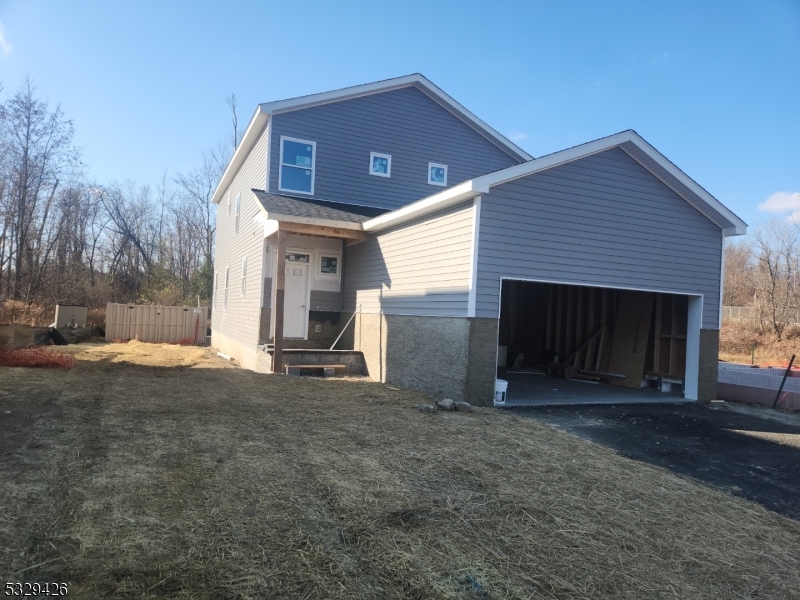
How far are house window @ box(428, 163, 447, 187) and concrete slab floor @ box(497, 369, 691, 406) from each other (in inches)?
225

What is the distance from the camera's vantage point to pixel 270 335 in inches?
502

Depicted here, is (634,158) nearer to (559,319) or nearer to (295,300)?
(559,319)

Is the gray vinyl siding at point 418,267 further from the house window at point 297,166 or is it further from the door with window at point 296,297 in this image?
the house window at point 297,166

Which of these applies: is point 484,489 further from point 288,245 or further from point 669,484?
point 288,245

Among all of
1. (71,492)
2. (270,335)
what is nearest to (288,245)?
(270,335)

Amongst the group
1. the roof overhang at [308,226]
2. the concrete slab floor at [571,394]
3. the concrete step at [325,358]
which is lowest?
the concrete slab floor at [571,394]

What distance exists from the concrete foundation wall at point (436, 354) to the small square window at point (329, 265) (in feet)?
7.80

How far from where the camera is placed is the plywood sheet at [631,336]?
12445 mm

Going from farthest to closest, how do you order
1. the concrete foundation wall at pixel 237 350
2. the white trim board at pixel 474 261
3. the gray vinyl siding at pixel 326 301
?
the gray vinyl siding at pixel 326 301 < the concrete foundation wall at pixel 237 350 < the white trim board at pixel 474 261

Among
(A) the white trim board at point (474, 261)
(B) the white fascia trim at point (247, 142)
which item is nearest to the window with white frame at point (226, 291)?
(B) the white fascia trim at point (247, 142)

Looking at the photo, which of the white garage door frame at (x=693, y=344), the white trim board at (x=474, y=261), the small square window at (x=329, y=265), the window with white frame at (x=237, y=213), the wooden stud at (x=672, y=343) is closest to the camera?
the white trim board at (x=474, y=261)

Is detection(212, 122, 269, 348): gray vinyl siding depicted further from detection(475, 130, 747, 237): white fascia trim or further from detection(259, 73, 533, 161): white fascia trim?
detection(475, 130, 747, 237): white fascia trim

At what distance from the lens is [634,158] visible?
10.0 meters

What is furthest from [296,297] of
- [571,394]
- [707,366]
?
[707,366]
